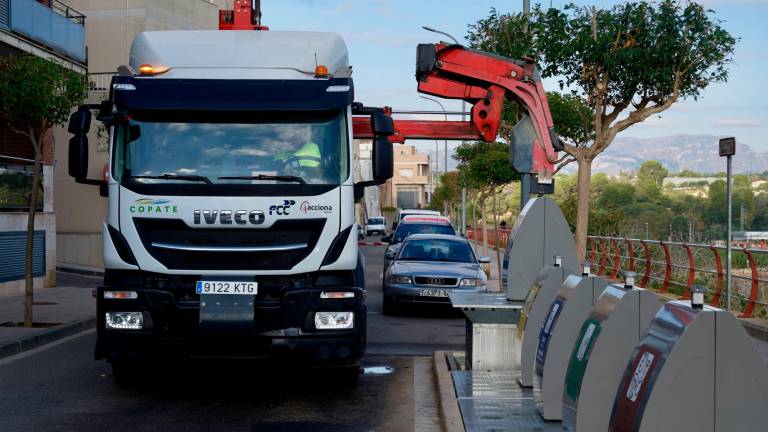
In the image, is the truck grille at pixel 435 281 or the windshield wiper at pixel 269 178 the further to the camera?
the truck grille at pixel 435 281

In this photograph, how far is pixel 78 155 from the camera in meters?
9.30

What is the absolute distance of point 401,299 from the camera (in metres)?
17.8

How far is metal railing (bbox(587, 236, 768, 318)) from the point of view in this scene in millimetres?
16891

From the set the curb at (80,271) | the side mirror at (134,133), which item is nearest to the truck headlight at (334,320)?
the side mirror at (134,133)

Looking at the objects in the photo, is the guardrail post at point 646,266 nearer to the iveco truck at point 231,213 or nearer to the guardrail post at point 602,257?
the guardrail post at point 602,257

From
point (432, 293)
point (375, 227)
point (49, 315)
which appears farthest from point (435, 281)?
point (375, 227)

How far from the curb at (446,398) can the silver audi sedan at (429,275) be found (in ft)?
20.5

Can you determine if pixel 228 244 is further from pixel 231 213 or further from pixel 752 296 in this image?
pixel 752 296

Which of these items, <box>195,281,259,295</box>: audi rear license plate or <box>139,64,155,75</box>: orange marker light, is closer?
<box>195,281,259,295</box>: audi rear license plate

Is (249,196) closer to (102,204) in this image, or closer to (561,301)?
(561,301)

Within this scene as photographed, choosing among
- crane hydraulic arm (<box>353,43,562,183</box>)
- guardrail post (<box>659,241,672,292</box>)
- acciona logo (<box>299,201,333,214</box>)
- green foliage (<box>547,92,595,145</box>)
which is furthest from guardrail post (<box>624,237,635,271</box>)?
acciona logo (<box>299,201,333,214</box>)

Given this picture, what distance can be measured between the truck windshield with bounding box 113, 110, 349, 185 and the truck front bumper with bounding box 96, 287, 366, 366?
1030 mm

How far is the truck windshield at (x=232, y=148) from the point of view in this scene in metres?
9.10

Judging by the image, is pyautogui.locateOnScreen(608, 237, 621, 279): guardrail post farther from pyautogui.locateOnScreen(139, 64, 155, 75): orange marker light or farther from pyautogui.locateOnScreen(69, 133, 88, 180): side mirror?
pyautogui.locateOnScreen(69, 133, 88, 180): side mirror
